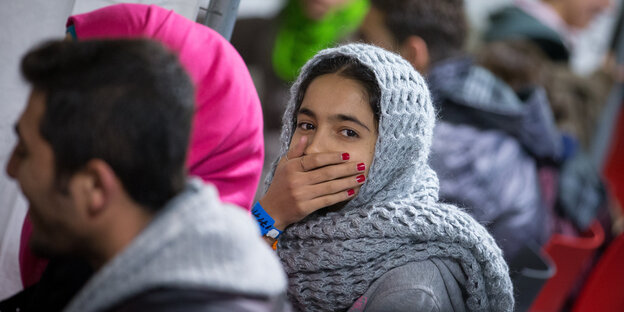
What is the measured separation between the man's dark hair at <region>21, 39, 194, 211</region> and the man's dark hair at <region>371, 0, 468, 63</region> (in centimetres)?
198

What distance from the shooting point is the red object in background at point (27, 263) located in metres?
1.86

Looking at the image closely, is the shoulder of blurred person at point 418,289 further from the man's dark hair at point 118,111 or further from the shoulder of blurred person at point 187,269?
the man's dark hair at point 118,111

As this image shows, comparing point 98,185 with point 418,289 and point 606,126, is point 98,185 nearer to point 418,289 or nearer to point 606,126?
point 418,289

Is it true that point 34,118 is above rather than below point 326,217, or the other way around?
above

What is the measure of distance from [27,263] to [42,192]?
88cm

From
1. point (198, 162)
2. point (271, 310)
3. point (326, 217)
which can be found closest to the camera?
point (271, 310)

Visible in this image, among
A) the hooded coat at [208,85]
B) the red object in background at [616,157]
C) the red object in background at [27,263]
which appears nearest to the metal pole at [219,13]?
the hooded coat at [208,85]

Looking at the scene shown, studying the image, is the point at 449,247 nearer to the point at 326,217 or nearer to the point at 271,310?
the point at 326,217

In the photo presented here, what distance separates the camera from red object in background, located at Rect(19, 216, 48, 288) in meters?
1.86

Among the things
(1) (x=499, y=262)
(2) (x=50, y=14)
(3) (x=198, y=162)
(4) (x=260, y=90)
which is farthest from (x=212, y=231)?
(4) (x=260, y=90)

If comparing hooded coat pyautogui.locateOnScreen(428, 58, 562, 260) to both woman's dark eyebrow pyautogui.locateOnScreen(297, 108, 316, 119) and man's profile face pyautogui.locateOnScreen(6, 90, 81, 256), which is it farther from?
man's profile face pyautogui.locateOnScreen(6, 90, 81, 256)

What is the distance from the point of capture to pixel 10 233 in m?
2.02

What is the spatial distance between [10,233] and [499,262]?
4.68 ft

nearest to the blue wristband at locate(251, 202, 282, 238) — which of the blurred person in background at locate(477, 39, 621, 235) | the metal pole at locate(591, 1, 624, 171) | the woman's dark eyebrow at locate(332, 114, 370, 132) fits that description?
the woman's dark eyebrow at locate(332, 114, 370, 132)
